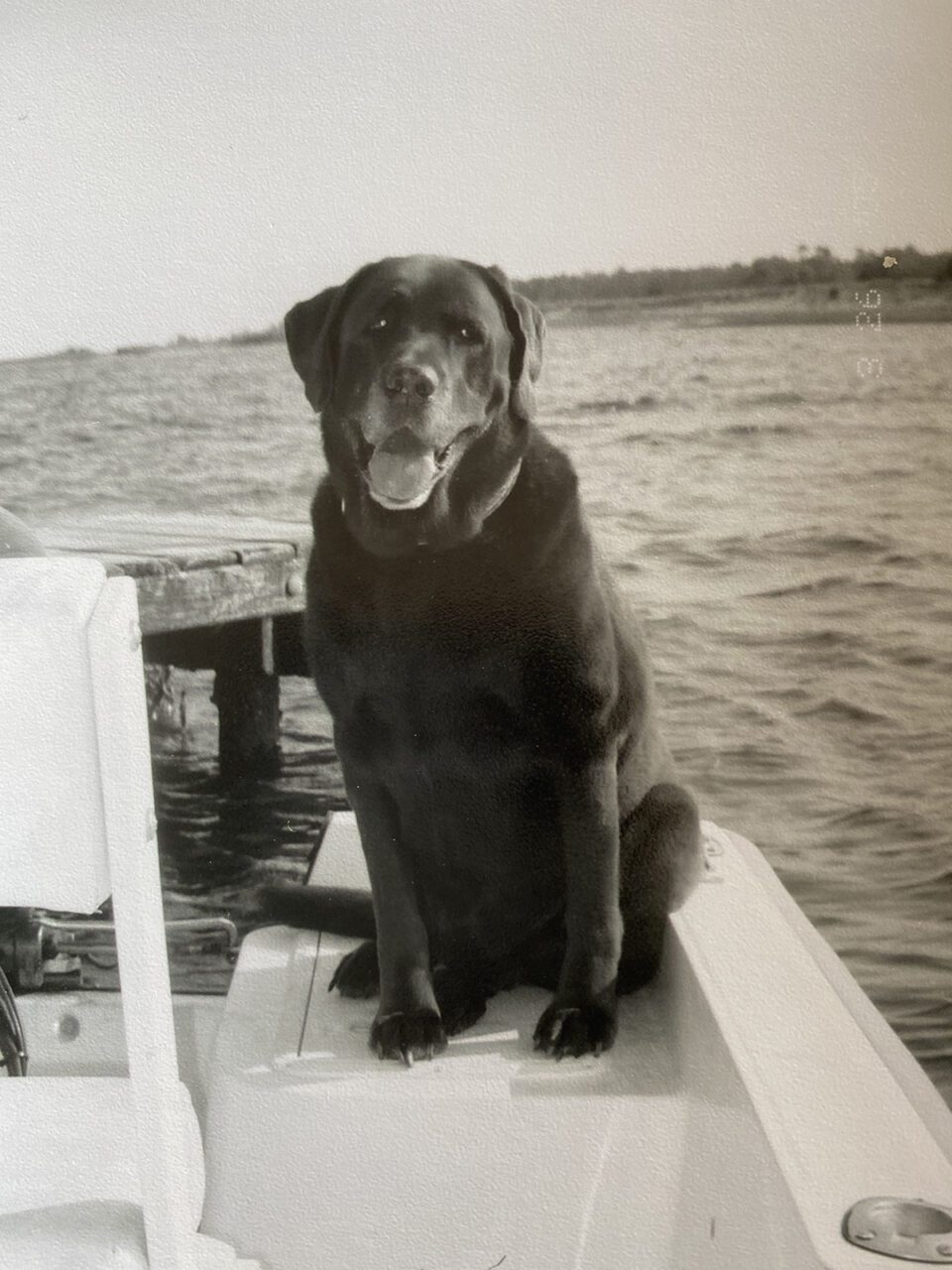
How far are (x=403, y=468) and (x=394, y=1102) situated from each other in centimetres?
63

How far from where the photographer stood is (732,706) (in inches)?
50.6

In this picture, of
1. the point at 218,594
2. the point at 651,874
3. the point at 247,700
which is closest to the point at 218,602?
the point at 218,594

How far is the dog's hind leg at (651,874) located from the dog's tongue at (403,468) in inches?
16.1

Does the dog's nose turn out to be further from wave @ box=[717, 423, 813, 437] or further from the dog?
wave @ box=[717, 423, 813, 437]

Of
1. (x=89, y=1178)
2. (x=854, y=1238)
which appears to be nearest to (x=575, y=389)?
(x=854, y=1238)

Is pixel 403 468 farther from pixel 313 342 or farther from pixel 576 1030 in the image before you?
pixel 576 1030

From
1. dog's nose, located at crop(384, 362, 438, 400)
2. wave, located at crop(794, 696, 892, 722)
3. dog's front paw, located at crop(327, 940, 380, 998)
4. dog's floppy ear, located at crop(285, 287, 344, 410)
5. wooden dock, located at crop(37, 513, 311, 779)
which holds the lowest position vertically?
dog's front paw, located at crop(327, 940, 380, 998)

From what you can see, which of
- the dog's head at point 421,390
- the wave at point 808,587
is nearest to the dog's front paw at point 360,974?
the dog's head at point 421,390

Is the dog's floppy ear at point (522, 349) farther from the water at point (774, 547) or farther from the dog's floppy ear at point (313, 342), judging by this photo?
the dog's floppy ear at point (313, 342)

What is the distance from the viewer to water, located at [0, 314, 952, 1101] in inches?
48.5

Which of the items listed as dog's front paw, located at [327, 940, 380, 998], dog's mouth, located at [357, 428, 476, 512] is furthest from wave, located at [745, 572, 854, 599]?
dog's front paw, located at [327, 940, 380, 998]

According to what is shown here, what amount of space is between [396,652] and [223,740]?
29 cm

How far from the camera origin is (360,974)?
1302mm

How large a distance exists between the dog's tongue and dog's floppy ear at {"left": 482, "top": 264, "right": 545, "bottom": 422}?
0.35 feet
